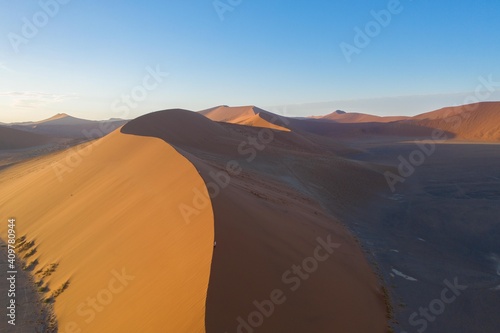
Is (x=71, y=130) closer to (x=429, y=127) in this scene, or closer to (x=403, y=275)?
(x=429, y=127)

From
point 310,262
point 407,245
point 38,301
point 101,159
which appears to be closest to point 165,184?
point 38,301

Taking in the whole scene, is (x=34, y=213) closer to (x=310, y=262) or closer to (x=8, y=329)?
(x=8, y=329)

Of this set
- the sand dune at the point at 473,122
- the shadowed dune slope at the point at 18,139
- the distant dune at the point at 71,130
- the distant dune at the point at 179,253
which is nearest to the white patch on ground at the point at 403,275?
the distant dune at the point at 179,253

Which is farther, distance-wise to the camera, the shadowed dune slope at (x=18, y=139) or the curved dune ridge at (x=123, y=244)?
the shadowed dune slope at (x=18, y=139)

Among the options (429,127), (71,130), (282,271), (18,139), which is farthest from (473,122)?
(71,130)

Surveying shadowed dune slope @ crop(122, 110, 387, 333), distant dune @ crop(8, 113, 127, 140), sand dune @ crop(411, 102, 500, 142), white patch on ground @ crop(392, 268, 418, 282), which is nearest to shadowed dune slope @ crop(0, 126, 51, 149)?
distant dune @ crop(8, 113, 127, 140)

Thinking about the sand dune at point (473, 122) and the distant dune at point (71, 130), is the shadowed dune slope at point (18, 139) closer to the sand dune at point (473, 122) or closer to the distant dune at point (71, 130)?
the distant dune at point (71, 130)

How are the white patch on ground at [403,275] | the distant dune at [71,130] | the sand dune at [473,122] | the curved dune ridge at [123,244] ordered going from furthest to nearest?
the distant dune at [71,130]
the sand dune at [473,122]
the white patch on ground at [403,275]
the curved dune ridge at [123,244]
